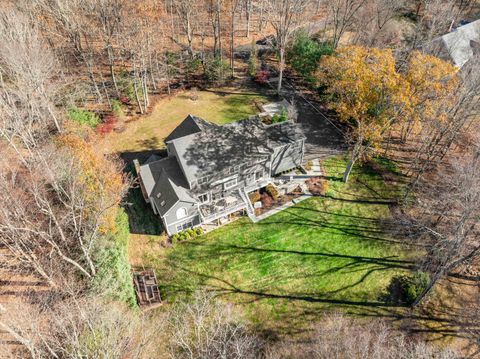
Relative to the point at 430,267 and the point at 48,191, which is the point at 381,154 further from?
the point at 48,191

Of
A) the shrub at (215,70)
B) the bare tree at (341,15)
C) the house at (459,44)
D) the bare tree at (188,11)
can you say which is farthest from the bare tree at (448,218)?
the bare tree at (188,11)

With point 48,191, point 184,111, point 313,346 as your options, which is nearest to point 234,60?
point 184,111

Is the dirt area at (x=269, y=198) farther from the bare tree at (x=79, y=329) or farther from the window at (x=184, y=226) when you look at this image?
the bare tree at (x=79, y=329)

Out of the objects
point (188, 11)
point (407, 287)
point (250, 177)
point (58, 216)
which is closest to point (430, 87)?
point (407, 287)

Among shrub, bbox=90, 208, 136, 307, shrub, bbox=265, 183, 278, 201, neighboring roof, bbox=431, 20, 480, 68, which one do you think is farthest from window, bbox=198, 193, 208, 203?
neighboring roof, bbox=431, 20, 480, 68

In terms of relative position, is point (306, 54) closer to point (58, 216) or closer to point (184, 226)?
point (184, 226)

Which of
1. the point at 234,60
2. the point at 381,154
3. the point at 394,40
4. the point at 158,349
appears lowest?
the point at 158,349
